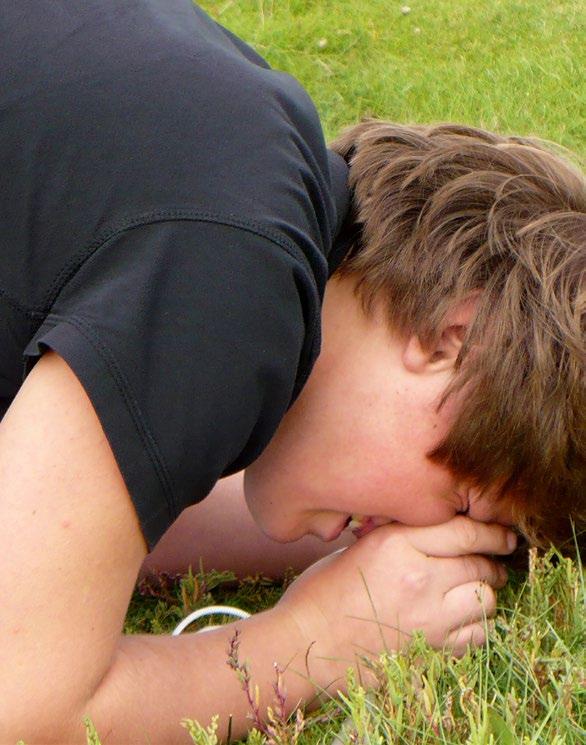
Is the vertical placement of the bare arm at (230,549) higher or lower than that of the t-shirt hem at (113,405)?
lower

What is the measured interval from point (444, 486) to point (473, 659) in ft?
0.92

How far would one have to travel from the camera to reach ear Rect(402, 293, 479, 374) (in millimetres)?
1859

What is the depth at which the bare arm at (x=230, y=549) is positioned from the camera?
2506 mm

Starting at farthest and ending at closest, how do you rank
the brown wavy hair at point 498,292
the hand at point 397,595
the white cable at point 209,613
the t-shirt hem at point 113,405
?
the white cable at point 209,613, the hand at point 397,595, the brown wavy hair at point 498,292, the t-shirt hem at point 113,405

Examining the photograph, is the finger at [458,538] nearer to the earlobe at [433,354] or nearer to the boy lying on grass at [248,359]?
the boy lying on grass at [248,359]

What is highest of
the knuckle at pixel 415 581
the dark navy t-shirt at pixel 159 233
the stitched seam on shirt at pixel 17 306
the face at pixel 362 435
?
the dark navy t-shirt at pixel 159 233

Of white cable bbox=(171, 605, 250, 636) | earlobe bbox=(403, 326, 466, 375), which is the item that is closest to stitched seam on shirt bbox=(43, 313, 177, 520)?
earlobe bbox=(403, 326, 466, 375)

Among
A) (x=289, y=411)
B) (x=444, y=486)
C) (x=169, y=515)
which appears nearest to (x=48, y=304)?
(x=169, y=515)

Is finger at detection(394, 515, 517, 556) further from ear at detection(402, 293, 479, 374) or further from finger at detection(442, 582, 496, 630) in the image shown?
ear at detection(402, 293, 479, 374)

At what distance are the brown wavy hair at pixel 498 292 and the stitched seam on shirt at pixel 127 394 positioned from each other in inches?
20.0

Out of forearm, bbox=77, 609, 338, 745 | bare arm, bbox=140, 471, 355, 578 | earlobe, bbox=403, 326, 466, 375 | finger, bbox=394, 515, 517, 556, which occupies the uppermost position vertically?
earlobe, bbox=403, 326, 466, 375

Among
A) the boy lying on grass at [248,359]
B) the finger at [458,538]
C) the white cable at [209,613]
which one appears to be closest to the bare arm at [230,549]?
the white cable at [209,613]

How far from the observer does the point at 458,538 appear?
2029 millimetres

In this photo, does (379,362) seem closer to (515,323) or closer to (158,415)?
(515,323)
